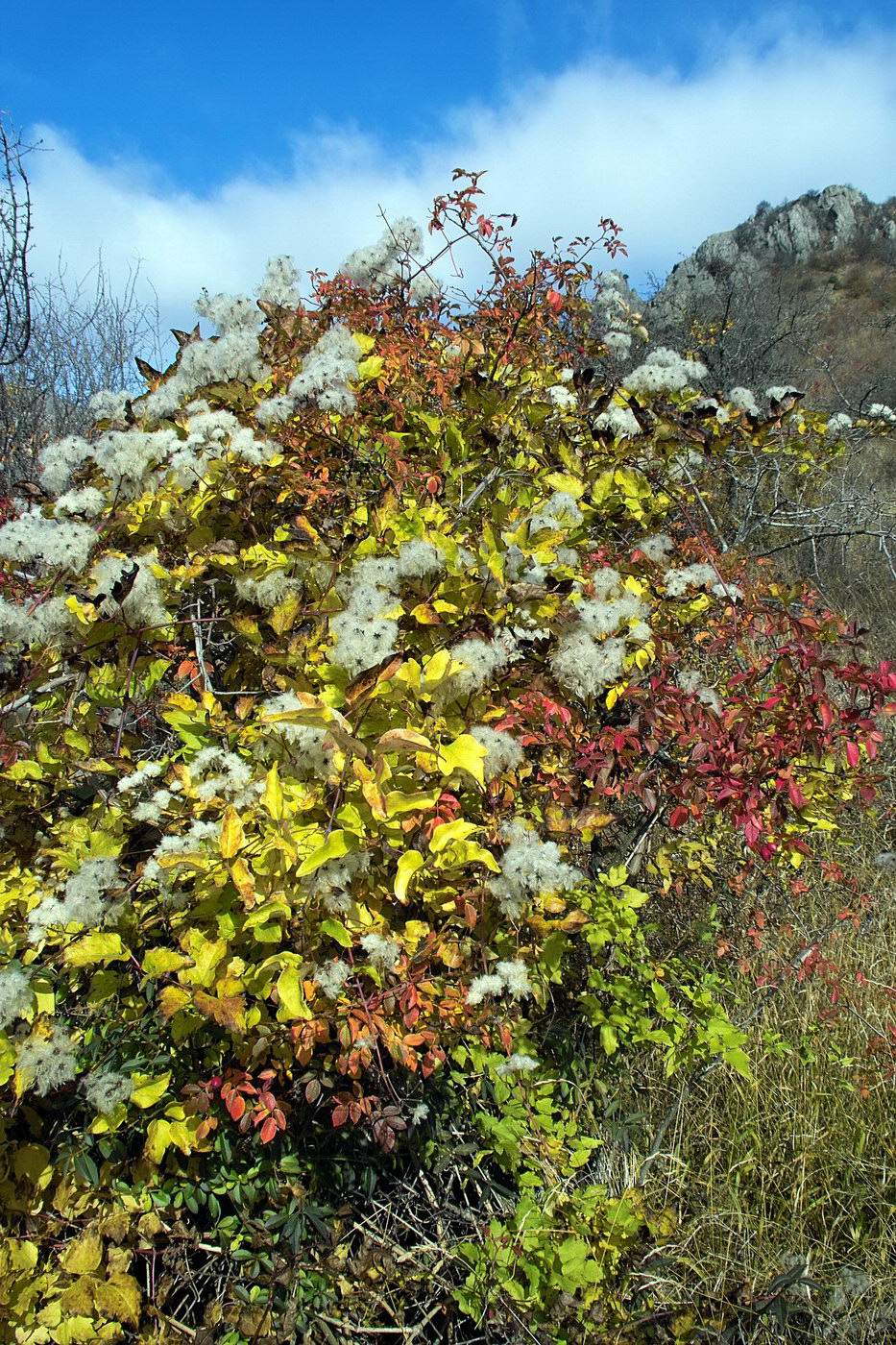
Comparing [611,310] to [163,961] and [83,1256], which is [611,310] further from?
[83,1256]

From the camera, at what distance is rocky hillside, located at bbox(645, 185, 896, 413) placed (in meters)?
8.09

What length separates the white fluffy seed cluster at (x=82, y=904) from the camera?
1385 millimetres

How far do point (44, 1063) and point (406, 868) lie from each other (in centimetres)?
82

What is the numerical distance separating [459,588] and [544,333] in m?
1.90

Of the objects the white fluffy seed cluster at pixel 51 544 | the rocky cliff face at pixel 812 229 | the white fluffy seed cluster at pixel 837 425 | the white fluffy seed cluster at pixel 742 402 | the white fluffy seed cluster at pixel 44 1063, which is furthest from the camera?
the rocky cliff face at pixel 812 229

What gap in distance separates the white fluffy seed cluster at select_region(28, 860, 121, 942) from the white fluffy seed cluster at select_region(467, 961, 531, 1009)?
2.16 ft

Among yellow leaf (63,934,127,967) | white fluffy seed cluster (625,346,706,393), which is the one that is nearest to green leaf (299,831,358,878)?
yellow leaf (63,934,127,967)

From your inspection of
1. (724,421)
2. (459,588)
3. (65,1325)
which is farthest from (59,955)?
(724,421)

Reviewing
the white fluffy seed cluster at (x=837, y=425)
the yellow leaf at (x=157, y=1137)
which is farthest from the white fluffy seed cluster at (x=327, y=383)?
the white fluffy seed cluster at (x=837, y=425)

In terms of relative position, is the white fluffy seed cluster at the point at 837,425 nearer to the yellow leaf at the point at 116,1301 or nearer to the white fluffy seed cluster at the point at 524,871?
the white fluffy seed cluster at the point at 524,871

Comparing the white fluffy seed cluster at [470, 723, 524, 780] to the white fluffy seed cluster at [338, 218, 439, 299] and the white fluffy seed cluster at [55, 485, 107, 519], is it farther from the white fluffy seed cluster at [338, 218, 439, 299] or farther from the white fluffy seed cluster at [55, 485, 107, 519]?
the white fluffy seed cluster at [338, 218, 439, 299]

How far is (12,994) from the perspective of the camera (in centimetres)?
138

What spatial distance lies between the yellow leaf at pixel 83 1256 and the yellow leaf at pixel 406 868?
3.58 ft

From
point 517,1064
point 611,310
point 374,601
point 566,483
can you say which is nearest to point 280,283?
point 566,483
